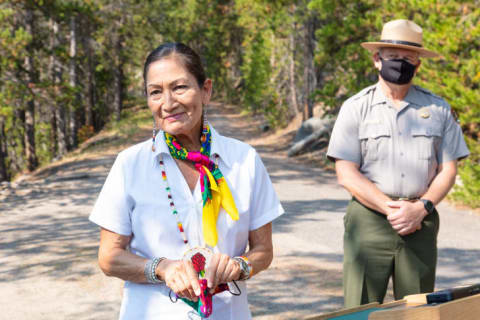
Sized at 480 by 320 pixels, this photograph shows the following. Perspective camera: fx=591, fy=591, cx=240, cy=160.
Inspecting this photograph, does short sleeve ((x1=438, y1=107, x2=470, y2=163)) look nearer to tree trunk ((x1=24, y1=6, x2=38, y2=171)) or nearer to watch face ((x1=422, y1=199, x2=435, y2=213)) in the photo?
watch face ((x1=422, y1=199, x2=435, y2=213))

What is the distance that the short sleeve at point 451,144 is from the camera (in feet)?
12.3

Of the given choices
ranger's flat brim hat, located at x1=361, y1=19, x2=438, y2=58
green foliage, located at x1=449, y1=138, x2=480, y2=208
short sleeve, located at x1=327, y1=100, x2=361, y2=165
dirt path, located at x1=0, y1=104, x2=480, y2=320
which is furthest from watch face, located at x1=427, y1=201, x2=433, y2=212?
green foliage, located at x1=449, y1=138, x2=480, y2=208

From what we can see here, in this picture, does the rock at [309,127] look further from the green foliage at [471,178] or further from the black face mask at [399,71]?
the black face mask at [399,71]

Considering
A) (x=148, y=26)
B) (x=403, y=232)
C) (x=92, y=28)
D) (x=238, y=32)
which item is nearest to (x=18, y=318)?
(x=403, y=232)

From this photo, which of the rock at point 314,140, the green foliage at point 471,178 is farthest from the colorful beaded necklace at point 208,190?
the rock at point 314,140

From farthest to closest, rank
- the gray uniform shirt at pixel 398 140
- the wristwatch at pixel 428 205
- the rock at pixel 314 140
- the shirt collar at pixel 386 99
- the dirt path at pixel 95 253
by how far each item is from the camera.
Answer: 1. the rock at pixel 314 140
2. the dirt path at pixel 95 253
3. the shirt collar at pixel 386 99
4. the gray uniform shirt at pixel 398 140
5. the wristwatch at pixel 428 205

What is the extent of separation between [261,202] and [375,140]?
1621 millimetres

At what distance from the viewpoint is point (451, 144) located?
3.74 m

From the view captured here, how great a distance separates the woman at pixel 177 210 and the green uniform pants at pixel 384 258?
154 cm

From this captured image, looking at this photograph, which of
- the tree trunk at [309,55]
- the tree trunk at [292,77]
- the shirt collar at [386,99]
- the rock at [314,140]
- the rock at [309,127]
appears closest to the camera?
the shirt collar at [386,99]

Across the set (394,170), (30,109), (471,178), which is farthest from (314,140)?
(394,170)

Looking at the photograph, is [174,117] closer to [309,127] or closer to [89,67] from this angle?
[309,127]

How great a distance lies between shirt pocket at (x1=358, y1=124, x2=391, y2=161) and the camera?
12.1 ft

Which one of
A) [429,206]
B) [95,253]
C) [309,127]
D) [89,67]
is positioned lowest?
[309,127]
